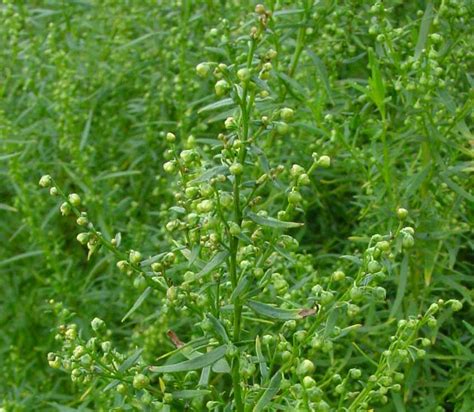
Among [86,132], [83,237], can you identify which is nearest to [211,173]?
[83,237]

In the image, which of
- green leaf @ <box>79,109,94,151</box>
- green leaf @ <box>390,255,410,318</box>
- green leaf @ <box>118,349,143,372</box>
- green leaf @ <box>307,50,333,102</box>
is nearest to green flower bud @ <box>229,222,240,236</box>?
green leaf @ <box>118,349,143,372</box>

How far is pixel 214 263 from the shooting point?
1735 mm

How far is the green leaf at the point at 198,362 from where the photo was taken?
1758mm

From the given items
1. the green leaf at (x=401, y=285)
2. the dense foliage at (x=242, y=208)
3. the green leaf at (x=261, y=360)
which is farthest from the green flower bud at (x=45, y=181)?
the green leaf at (x=401, y=285)

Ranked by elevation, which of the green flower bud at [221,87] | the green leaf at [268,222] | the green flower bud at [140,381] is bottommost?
the green flower bud at [140,381]

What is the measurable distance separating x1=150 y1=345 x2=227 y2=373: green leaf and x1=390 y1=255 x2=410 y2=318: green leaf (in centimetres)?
103

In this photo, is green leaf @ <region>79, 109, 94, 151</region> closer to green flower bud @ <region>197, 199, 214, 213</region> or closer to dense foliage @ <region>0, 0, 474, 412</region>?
dense foliage @ <region>0, 0, 474, 412</region>

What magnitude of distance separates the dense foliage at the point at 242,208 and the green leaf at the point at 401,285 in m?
0.02

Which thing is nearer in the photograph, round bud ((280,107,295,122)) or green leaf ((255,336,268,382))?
round bud ((280,107,295,122))

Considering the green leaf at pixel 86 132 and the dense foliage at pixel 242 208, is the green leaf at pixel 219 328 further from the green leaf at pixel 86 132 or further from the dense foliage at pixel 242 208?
the green leaf at pixel 86 132

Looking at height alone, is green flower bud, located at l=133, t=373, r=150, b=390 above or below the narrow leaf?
below

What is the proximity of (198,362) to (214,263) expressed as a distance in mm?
200

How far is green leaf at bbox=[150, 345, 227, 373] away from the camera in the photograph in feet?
5.77

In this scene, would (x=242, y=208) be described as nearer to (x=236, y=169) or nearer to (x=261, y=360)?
(x=236, y=169)
